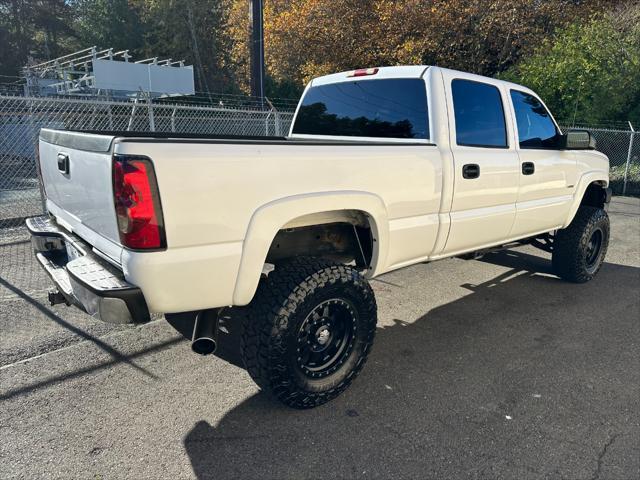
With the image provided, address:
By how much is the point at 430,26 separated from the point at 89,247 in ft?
49.9

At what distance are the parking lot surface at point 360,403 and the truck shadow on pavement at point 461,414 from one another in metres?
0.01

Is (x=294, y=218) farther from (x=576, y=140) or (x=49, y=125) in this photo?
(x=49, y=125)

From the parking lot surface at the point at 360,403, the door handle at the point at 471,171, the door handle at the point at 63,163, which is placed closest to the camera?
the parking lot surface at the point at 360,403

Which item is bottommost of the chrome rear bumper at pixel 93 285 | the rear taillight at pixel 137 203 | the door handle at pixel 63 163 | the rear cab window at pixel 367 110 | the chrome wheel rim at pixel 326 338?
the chrome wheel rim at pixel 326 338

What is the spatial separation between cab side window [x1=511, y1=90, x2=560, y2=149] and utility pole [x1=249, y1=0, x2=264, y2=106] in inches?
259

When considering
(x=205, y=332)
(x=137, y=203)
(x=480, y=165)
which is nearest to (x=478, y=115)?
(x=480, y=165)

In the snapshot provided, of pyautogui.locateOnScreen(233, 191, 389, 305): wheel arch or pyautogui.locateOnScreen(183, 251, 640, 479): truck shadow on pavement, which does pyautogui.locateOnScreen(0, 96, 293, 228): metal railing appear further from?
pyautogui.locateOnScreen(183, 251, 640, 479): truck shadow on pavement

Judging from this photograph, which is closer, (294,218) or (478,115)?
(294,218)

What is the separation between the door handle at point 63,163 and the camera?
279 cm

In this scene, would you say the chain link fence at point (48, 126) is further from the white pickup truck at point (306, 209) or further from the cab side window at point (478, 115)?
the cab side window at point (478, 115)

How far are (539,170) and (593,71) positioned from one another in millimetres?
11656

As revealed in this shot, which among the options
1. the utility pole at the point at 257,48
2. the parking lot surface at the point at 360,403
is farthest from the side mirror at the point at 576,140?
the utility pole at the point at 257,48

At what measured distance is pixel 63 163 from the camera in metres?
2.83

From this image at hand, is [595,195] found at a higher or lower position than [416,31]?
lower
